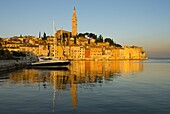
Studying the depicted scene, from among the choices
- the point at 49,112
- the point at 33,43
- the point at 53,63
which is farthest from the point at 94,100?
the point at 33,43

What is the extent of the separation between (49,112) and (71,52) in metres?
157

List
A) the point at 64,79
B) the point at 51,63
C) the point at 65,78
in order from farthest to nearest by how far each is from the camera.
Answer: the point at 51,63 → the point at 65,78 → the point at 64,79

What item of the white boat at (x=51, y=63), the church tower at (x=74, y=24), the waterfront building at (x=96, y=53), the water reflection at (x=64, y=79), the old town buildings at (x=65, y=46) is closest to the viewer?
the water reflection at (x=64, y=79)

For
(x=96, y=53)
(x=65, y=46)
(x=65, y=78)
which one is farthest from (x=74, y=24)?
(x=65, y=78)

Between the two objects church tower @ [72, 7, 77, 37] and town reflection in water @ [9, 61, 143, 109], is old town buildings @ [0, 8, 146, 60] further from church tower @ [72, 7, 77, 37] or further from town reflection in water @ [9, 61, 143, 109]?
town reflection in water @ [9, 61, 143, 109]

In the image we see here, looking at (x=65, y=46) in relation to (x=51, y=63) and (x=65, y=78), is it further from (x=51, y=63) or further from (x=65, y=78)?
(x=65, y=78)

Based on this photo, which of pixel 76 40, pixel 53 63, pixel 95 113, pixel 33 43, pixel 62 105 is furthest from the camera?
pixel 76 40

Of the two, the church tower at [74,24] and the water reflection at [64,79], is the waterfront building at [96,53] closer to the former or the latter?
the church tower at [74,24]

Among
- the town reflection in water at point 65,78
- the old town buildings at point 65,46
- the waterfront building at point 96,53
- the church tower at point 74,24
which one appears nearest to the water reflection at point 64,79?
the town reflection in water at point 65,78

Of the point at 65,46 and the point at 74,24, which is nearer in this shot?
the point at 65,46

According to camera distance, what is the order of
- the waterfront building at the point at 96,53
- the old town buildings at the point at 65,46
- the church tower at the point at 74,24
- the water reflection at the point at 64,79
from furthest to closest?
the church tower at the point at 74,24 < the waterfront building at the point at 96,53 < the old town buildings at the point at 65,46 < the water reflection at the point at 64,79

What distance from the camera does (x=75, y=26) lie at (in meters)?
196

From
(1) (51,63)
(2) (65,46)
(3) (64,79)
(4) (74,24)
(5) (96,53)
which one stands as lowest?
(3) (64,79)

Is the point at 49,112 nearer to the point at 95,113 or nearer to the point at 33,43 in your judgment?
the point at 95,113
